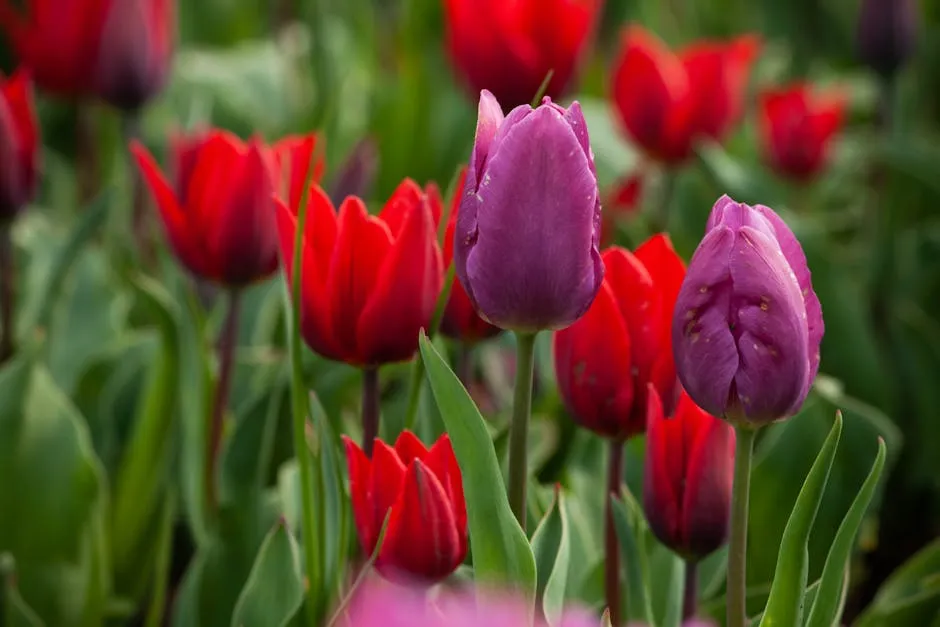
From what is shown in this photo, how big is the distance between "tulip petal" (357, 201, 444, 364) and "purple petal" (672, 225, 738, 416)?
0.51ft

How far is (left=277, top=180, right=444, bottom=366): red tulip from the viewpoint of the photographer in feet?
2.21

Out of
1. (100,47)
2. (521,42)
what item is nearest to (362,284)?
(521,42)

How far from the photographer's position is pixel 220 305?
52.0 inches

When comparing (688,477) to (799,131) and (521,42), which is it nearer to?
(521,42)

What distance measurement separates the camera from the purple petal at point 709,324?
0.55 metres

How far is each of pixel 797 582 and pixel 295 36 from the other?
165 centimetres

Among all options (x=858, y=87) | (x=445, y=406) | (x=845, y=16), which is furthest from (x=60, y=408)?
(x=845, y=16)

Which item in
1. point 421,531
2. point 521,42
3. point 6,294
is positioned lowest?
point 6,294

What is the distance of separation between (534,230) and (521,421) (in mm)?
96

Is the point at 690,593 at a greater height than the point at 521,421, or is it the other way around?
the point at 521,421

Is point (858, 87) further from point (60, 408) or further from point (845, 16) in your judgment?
point (60, 408)

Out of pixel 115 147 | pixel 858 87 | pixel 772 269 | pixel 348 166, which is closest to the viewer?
pixel 772 269

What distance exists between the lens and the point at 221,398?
3.19ft

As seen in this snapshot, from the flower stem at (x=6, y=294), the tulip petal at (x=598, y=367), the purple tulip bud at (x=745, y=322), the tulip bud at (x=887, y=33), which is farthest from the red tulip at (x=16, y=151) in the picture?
the tulip bud at (x=887, y=33)
